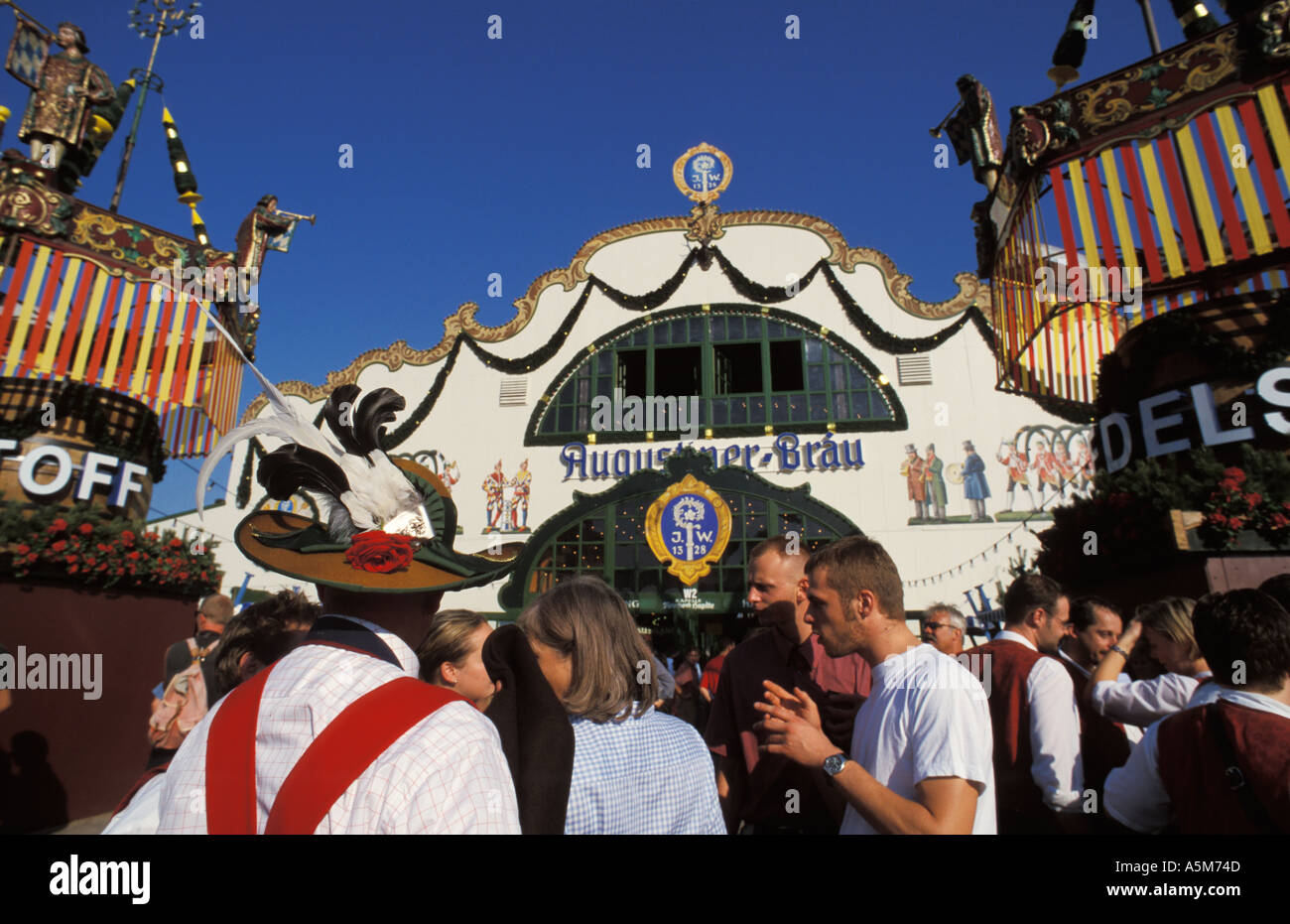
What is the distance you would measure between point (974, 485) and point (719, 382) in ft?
20.8

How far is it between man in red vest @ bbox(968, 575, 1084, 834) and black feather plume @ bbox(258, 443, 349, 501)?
112 inches

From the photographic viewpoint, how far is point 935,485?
1450 cm

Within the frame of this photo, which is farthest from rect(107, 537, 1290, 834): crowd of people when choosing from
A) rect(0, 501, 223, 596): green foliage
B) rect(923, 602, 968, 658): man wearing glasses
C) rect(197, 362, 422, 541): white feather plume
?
rect(0, 501, 223, 596): green foliage

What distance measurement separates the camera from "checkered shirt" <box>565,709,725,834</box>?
195 centimetres

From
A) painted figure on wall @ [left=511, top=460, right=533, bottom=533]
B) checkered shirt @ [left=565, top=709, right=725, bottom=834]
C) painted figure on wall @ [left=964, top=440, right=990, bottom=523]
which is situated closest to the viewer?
checkered shirt @ [left=565, top=709, right=725, bottom=834]

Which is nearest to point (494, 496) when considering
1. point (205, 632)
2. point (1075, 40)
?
point (205, 632)

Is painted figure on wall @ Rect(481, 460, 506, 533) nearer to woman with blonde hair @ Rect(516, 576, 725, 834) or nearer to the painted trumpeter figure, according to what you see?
the painted trumpeter figure

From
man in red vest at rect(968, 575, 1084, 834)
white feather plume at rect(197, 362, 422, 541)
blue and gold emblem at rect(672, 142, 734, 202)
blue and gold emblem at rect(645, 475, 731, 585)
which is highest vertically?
blue and gold emblem at rect(672, 142, 734, 202)

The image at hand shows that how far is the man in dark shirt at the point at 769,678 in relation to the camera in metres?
3.00

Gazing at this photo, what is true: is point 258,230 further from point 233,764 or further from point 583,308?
point 233,764

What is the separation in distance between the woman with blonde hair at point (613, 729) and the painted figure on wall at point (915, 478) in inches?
525

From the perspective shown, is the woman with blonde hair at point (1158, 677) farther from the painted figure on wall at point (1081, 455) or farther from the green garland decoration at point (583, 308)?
the green garland decoration at point (583, 308)
